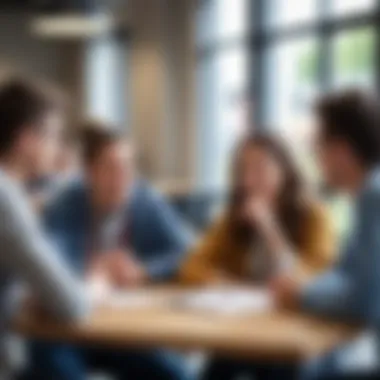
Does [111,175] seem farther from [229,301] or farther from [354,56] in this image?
[354,56]

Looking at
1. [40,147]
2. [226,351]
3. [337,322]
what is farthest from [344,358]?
[40,147]

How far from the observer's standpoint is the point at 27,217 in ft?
8.05

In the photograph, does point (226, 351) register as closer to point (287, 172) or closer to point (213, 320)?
point (213, 320)

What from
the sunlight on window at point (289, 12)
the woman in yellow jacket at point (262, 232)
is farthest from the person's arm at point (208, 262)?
the sunlight on window at point (289, 12)

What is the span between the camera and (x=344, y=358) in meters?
3.12

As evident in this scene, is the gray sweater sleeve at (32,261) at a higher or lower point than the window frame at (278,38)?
lower

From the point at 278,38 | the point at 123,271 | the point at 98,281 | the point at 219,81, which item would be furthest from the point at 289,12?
the point at 98,281

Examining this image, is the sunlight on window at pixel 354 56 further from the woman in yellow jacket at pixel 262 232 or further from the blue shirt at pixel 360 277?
the blue shirt at pixel 360 277

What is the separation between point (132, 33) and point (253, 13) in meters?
2.61

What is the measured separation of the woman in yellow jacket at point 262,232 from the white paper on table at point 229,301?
17 centimetres

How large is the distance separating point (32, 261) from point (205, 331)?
0.51 meters

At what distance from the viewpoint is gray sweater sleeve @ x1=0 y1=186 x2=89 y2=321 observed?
242 cm

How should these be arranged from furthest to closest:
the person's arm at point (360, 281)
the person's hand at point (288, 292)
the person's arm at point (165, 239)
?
the person's arm at point (165, 239), the person's hand at point (288, 292), the person's arm at point (360, 281)

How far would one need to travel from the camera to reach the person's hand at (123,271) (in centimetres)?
326
